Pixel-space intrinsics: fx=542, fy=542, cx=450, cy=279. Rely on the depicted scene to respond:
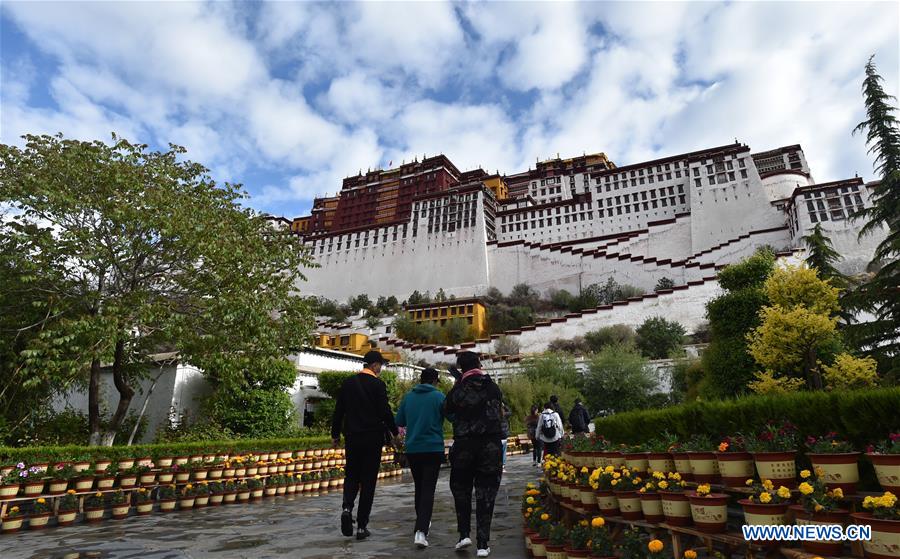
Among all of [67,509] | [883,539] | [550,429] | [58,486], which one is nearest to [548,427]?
[550,429]

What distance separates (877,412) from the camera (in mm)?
2658

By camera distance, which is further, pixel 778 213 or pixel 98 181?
pixel 778 213

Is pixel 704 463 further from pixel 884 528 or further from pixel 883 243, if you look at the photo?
pixel 883 243

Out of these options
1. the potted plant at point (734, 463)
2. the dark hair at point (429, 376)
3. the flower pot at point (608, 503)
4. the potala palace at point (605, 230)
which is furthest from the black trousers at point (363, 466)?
the potala palace at point (605, 230)

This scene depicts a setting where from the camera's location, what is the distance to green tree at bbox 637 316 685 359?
2945 cm

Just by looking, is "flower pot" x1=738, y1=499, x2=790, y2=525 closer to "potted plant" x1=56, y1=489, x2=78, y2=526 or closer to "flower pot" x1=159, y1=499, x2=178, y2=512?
"potted plant" x1=56, y1=489, x2=78, y2=526

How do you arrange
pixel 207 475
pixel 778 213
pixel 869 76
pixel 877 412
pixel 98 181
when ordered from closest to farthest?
pixel 877 412
pixel 207 475
pixel 98 181
pixel 869 76
pixel 778 213

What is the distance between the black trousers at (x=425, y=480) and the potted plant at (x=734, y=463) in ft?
7.09

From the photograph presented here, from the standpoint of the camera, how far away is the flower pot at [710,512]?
9.49ft

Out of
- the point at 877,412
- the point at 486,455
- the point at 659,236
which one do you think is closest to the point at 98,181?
the point at 486,455

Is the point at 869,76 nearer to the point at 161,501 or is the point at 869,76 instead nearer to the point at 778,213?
the point at 161,501

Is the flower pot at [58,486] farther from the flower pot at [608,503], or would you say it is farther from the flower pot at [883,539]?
the flower pot at [883,539]

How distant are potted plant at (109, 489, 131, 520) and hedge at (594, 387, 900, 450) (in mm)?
6431

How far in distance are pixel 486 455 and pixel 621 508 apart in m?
1.10
